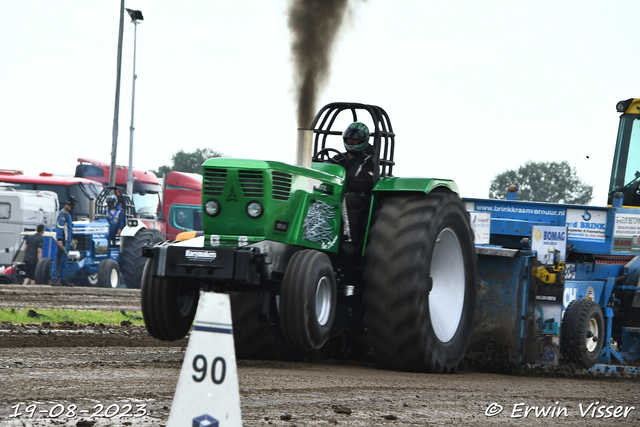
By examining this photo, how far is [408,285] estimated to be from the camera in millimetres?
6977

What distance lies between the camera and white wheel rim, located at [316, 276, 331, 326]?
6.67 metres

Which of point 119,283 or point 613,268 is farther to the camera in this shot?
point 119,283

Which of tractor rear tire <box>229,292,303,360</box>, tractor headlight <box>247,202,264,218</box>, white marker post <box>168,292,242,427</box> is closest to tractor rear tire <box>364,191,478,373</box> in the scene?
tractor headlight <box>247,202,264,218</box>

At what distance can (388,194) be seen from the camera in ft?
25.1

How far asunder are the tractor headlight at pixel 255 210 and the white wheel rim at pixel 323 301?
703mm

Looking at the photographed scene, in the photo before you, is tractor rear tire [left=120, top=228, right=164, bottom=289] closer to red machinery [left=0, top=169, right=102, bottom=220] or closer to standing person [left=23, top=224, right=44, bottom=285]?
standing person [left=23, top=224, right=44, bottom=285]

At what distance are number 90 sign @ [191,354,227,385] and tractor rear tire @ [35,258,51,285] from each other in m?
17.7

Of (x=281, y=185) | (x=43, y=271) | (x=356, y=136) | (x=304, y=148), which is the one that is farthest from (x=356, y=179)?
(x=43, y=271)

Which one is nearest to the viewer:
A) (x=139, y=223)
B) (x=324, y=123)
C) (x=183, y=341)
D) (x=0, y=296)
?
(x=324, y=123)

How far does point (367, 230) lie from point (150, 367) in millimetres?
2162

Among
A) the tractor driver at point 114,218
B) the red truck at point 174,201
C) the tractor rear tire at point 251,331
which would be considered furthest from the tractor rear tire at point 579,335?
the red truck at point 174,201

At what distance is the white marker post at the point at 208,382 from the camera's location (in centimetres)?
359

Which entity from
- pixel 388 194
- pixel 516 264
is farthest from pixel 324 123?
pixel 516 264

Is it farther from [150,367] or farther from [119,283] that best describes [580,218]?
[119,283]
